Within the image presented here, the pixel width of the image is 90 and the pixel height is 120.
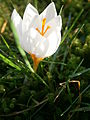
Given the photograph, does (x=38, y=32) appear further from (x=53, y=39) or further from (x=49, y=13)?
(x=49, y=13)

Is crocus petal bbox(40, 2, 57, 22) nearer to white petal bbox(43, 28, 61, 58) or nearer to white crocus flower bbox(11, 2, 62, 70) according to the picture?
white crocus flower bbox(11, 2, 62, 70)

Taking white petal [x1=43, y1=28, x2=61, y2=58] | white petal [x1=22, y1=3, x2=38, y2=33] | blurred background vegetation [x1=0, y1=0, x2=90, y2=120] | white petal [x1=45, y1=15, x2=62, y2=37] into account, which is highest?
white petal [x1=22, y1=3, x2=38, y2=33]

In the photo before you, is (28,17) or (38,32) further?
(28,17)

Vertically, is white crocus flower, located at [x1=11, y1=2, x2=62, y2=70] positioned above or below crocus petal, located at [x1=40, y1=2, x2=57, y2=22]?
below

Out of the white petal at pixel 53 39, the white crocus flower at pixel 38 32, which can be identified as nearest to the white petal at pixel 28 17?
the white crocus flower at pixel 38 32

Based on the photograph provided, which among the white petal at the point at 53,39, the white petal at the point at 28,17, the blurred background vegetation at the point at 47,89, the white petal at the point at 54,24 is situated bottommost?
the blurred background vegetation at the point at 47,89

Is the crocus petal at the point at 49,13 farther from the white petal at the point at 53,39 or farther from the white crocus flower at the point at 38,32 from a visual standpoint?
the white petal at the point at 53,39

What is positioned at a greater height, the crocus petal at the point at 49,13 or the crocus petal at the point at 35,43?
the crocus petal at the point at 49,13

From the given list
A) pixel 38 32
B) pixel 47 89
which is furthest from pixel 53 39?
pixel 47 89

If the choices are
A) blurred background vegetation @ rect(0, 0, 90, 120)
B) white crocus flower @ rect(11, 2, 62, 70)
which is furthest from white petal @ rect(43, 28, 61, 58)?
blurred background vegetation @ rect(0, 0, 90, 120)

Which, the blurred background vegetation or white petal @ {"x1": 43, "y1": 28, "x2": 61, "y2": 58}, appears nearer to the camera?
white petal @ {"x1": 43, "y1": 28, "x2": 61, "y2": 58}
